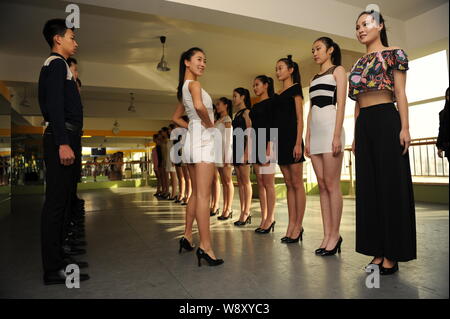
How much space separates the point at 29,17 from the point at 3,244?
12.6ft

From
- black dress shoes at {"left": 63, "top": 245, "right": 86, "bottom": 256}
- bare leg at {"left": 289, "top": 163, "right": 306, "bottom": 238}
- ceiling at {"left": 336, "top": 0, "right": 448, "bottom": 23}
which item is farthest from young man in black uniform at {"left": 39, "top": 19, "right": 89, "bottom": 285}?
ceiling at {"left": 336, "top": 0, "right": 448, "bottom": 23}

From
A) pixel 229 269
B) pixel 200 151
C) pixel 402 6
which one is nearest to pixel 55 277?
pixel 229 269

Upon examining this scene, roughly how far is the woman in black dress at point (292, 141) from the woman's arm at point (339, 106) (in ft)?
1.62

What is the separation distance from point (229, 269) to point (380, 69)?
153 centimetres

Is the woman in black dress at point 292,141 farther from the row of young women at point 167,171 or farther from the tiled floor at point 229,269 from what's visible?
the row of young women at point 167,171

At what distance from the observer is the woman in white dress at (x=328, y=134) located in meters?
2.29

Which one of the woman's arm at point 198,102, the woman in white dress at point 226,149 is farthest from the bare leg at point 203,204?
the woman in white dress at point 226,149

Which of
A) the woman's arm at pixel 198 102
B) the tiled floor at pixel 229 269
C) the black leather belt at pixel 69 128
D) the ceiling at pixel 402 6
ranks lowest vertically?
the tiled floor at pixel 229 269

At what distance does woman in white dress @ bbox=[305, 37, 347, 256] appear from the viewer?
2285 millimetres

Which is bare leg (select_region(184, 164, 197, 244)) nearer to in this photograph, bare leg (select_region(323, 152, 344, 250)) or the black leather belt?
the black leather belt

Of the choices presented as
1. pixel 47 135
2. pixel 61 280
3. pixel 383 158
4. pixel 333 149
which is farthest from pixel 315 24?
pixel 61 280

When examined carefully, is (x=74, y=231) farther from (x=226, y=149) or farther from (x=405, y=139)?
(x=405, y=139)

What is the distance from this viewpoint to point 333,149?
2.26 m

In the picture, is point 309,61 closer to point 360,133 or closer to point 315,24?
point 315,24
